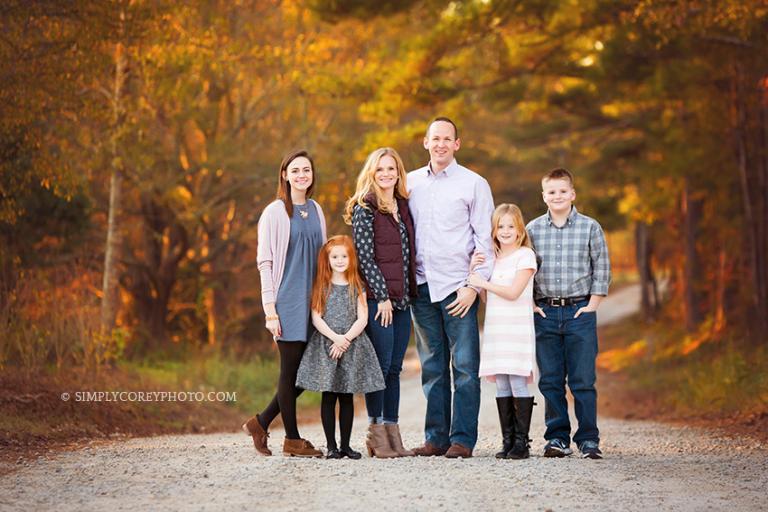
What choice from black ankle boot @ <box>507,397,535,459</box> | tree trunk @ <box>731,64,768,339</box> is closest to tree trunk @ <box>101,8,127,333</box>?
black ankle boot @ <box>507,397,535,459</box>

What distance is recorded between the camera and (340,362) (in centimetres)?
708

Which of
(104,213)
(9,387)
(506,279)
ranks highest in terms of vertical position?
(104,213)

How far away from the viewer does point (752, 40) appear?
15.3m

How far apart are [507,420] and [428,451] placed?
616 millimetres

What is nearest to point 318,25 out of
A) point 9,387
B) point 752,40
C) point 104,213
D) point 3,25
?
point 104,213

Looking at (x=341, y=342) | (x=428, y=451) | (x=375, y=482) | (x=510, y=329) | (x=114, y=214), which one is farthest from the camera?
(x=114, y=214)

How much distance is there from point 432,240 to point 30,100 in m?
5.15

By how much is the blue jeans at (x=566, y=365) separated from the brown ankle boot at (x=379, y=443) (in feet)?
3.98

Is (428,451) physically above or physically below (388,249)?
below

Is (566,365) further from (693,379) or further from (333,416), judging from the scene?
(693,379)

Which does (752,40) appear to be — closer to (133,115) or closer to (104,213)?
(133,115)

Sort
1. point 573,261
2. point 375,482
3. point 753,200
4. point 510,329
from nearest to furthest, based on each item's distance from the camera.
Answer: point 375,482 < point 510,329 < point 573,261 < point 753,200

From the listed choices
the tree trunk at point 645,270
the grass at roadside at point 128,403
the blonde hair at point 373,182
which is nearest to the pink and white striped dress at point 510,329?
the blonde hair at point 373,182

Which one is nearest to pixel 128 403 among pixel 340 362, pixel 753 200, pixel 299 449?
pixel 299 449
